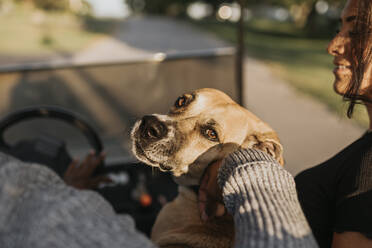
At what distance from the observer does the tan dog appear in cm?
204

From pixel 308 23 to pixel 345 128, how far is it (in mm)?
28067

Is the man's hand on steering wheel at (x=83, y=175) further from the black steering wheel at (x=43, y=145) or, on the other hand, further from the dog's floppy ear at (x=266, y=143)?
the dog's floppy ear at (x=266, y=143)

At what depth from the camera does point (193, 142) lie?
7.01 ft

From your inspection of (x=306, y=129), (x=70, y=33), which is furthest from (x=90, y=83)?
(x=70, y=33)

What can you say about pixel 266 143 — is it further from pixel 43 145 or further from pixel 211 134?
pixel 43 145

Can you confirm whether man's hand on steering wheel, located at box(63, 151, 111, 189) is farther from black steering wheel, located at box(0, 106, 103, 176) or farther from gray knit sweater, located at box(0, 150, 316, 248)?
gray knit sweater, located at box(0, 150, 316, 248)

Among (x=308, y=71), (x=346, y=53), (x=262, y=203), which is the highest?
(x=346, y=53)

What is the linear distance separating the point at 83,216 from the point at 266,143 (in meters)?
1.48

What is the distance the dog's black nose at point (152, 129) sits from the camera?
2.11 m

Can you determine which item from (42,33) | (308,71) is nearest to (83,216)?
(308,71)

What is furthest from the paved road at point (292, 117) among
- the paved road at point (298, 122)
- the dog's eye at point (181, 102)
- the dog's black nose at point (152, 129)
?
the dog's black nose at point (152, 129)

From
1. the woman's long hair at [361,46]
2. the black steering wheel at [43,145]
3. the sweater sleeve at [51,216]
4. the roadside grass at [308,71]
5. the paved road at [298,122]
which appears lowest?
the roadside grass at [308,71]

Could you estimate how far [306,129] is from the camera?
6.82 metres

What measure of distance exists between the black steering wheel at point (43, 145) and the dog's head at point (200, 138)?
48 cm
